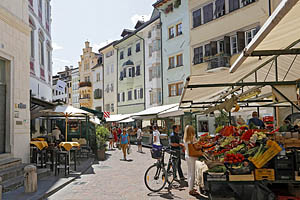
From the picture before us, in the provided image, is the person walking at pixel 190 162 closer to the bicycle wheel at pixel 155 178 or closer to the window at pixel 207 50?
the bicycle wheel at pixel 155 178

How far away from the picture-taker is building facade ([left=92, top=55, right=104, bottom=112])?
56.3 m

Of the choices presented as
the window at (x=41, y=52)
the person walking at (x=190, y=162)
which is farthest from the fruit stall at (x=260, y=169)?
the window at (x=41, y=52)

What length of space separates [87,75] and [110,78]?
529 inches

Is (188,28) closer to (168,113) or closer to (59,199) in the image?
(168,113)

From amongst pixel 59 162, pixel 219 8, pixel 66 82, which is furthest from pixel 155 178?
pixel 66 82

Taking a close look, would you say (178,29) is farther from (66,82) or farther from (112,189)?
(66,82)

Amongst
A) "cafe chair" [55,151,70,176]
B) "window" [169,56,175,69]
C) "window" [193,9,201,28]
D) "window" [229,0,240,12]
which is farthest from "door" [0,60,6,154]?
"window" [169,56,175,69]

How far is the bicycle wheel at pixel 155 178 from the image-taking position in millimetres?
9258

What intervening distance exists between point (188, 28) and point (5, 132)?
22159mm

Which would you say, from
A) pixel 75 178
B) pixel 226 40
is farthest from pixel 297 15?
pixel 226 40

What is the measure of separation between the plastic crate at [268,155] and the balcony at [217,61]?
721 inches

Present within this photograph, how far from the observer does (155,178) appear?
9.28 meters

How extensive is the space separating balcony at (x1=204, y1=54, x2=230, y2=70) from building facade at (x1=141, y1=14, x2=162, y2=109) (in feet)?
36.9

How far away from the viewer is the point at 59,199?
8648 millimetres
